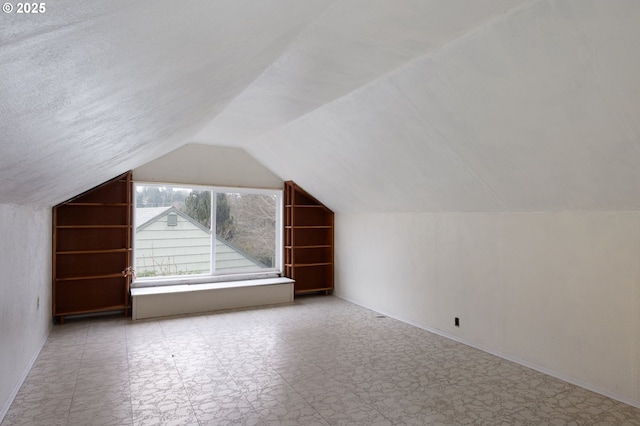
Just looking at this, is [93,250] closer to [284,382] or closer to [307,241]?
[307,241]

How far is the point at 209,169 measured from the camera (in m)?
6.91

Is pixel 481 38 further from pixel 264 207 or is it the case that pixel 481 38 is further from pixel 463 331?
pixel 264 207

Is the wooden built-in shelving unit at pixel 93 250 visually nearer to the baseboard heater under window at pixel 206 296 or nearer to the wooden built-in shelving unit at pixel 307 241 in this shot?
the baseboard heater under window at pixel 206 296

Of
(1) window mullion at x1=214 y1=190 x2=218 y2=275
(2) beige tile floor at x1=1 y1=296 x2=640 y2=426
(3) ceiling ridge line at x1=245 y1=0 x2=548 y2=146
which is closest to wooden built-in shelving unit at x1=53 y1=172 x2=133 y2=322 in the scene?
(2) beige tile floor at x1=1 y1=296 x2=640 y2=426

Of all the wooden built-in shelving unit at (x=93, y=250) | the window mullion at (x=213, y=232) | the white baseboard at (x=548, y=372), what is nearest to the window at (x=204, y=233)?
the window mullion at (x=213, y=232)

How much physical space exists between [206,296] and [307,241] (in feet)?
7.45

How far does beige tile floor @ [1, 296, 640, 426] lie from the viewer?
3033 mm

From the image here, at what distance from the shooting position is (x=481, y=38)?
2.54 metres

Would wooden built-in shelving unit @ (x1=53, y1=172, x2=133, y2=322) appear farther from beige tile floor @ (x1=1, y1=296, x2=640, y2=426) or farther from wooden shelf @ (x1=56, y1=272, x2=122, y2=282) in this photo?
beige tile floor @ (x1=1, y1=296, x2=640, y2=426)

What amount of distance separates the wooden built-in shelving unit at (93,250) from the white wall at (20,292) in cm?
80

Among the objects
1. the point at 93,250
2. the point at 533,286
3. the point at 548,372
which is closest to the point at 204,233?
the point at 93,250

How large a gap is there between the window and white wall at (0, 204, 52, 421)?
5.54ft

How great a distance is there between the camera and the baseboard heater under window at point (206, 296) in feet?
19.5

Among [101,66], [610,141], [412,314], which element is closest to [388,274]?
[412,314]
